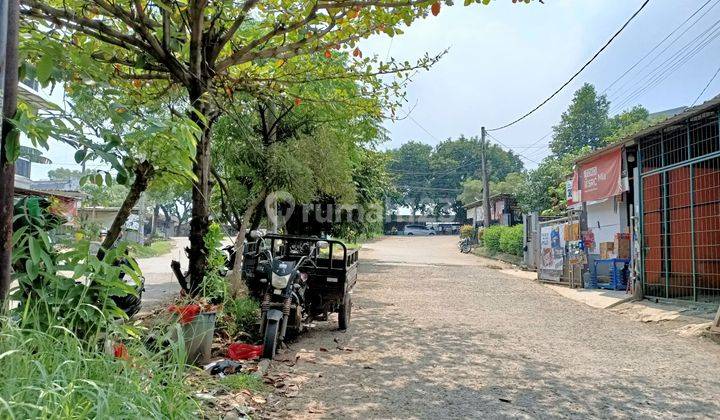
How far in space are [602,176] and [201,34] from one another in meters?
10.6

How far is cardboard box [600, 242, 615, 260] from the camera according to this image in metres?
14.1

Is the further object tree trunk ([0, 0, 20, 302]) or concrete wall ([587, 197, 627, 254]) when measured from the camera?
concrete wall ([587, 197, 627, 254])

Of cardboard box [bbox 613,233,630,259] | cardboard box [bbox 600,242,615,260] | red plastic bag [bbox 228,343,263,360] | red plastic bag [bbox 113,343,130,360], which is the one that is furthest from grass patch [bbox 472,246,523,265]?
red plastic bag [bbox 113,343,130,360]

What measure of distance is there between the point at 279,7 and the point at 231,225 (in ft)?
21.1

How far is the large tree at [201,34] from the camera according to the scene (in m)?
5.72

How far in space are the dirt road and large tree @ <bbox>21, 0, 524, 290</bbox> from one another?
94.9 inches

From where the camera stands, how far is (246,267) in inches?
301

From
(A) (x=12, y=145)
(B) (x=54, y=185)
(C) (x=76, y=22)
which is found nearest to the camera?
(A) (x=12, y=145)

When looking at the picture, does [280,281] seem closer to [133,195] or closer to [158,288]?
[133,195]

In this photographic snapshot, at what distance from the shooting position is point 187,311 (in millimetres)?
5305

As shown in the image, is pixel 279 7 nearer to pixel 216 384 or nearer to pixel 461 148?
pixel 216 384

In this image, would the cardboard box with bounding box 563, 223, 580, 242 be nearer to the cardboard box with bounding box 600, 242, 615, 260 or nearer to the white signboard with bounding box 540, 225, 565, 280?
the white signboard with bounding box 540, 225, 565, 280

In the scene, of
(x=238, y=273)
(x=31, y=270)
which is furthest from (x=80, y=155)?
(x=238, y=273)

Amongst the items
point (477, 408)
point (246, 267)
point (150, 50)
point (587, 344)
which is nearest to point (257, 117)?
point (246, 267)
